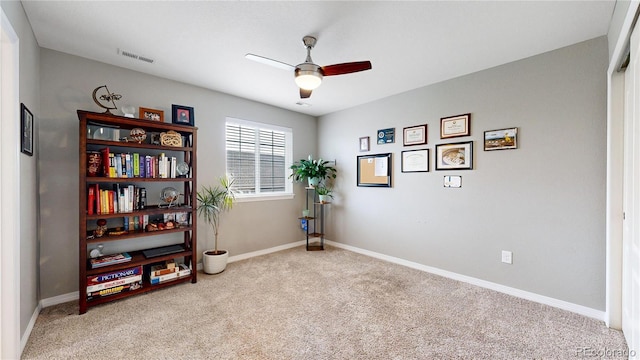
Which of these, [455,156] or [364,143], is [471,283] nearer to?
[455,156]

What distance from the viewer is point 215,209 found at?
3711 millimetres

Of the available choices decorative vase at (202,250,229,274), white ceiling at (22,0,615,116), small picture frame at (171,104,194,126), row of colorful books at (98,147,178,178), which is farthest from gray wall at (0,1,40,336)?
decorative vase at (202,250,229,274)

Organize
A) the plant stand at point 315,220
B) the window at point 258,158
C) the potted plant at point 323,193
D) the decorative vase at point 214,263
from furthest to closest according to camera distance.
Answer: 1. the plant stand at point 315,220
2. the potted plant at point 323,193
3. the window at point 258,158
4. the decorative vase at point 214,263

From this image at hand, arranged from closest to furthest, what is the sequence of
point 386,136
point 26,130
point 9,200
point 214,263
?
point 9,200
point 26,130
point 214,263
point 386,136

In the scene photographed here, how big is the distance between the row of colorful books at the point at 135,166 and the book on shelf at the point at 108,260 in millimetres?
858

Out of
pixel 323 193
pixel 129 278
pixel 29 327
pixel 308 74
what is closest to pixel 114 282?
pixel 129 278

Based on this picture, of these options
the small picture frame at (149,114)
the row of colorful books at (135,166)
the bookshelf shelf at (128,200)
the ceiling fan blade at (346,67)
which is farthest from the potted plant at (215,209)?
the ceiling fan blade at (346,67)

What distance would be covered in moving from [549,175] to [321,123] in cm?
353

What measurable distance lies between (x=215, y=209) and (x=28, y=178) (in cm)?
186

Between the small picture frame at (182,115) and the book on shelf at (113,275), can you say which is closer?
the book on shelf at (113,275)

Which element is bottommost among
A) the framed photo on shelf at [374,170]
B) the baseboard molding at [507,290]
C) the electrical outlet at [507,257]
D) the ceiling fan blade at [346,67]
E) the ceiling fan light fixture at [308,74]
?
the baseboard molding at [507,290]

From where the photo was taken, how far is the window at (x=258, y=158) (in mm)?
4086

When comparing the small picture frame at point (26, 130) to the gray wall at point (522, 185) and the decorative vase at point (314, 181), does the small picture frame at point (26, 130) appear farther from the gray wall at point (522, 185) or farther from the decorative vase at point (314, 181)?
the gray wall at point (522, 185)

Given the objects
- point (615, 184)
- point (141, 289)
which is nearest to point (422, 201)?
point (615, 184)
